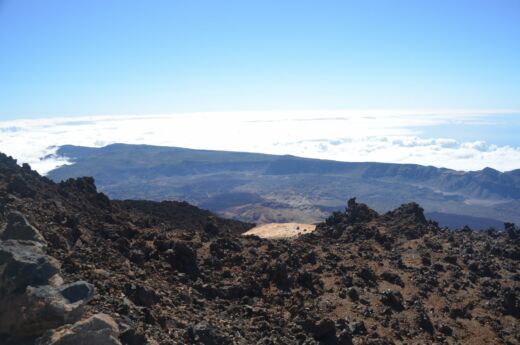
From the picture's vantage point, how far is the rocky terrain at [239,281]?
8.61 m

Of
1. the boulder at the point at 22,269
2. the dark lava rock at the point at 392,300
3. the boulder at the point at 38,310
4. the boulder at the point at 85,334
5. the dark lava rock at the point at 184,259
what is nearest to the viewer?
the boulder at the point at 85,334

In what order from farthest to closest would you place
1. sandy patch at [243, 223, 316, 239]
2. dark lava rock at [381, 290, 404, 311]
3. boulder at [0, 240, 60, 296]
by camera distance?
1. sandy patch at [243, 223, 316, 239]
2. dark lava rock at [381, 290, 404, 311]
3. boulder at [0, 240, 60, 296]

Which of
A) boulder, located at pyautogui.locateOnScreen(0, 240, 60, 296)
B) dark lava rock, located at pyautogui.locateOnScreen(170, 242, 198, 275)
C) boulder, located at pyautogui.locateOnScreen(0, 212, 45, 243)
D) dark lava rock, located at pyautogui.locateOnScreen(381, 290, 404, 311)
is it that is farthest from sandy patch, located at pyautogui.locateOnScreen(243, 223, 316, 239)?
boulder, located at pyautogui.locateOnScreen(0, 240, 60, 296)

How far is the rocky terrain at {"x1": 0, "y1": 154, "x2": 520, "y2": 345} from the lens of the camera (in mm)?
8609

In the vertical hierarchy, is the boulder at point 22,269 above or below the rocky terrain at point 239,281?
above

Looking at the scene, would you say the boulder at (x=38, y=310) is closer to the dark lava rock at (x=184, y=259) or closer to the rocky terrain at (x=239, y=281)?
the rocky terrain at (x=239, y=281)

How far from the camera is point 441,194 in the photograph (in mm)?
197750

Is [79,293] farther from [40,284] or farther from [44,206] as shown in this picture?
[44,206]

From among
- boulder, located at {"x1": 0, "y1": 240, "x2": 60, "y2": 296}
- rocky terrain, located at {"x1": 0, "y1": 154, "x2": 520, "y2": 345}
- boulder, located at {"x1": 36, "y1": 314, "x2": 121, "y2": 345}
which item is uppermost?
boulder, located at {"x1": 0, "y1": 240, "x2": 60, "y2": 296}

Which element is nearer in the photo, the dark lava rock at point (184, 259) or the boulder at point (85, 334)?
the boulder at point (85, 334)

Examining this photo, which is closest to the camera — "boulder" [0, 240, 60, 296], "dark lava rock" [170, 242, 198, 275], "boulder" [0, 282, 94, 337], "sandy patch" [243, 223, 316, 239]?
"boulder" [0, 282, 94, 337]

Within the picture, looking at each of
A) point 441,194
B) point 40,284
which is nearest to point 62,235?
point 40,284

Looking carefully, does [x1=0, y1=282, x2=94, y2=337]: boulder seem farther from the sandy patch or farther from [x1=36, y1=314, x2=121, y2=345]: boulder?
the sandy patch

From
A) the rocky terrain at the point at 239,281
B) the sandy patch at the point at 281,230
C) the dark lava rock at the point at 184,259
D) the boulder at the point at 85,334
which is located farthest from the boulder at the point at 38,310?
the sandy patch at the point at 281,230
